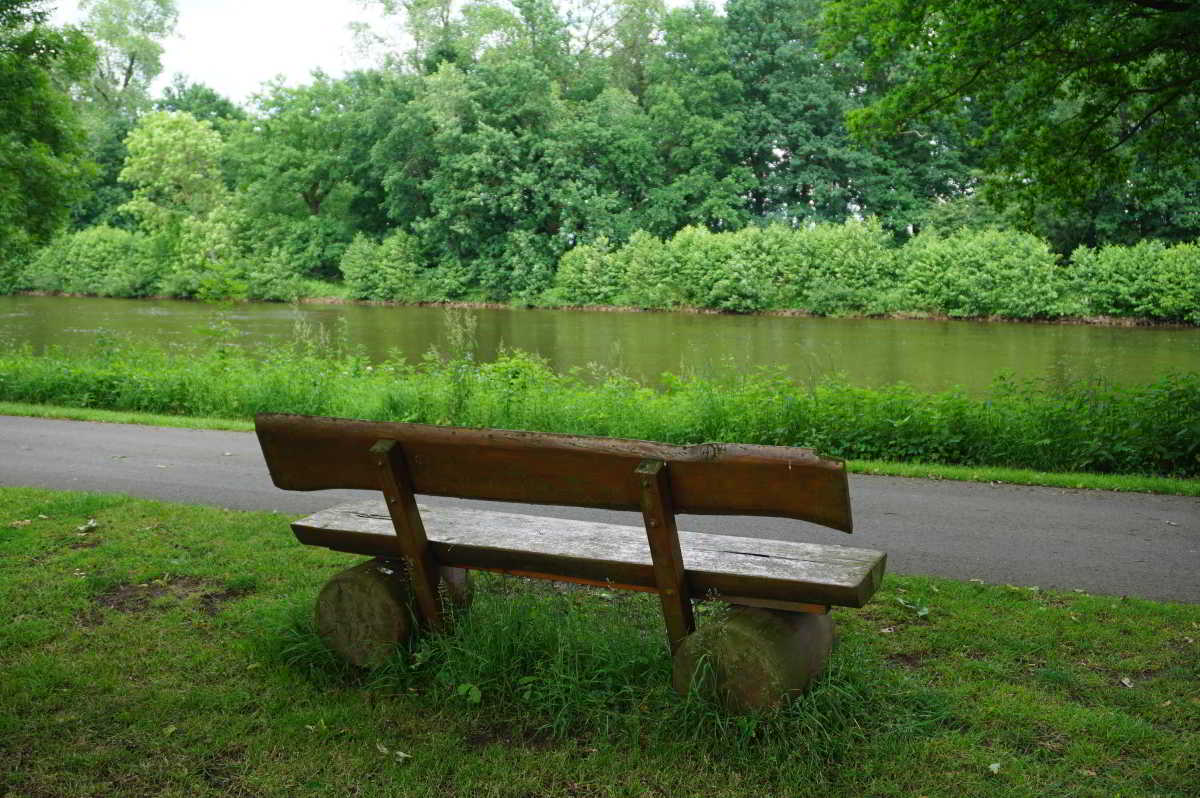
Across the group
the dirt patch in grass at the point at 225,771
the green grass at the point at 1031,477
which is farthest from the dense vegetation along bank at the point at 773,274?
the dirt patch in grass at the point at 225,771

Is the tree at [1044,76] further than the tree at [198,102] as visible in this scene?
No

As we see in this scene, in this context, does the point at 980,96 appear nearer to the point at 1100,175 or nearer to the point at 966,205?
the point at 1100,175

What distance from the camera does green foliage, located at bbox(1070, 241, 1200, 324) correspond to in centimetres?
3222

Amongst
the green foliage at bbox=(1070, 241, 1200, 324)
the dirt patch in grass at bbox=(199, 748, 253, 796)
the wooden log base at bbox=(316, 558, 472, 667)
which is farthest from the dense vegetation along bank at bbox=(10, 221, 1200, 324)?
the dirt patch in grass at bbox=(199, 748, 253, 796)

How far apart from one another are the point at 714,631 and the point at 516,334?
27929mm

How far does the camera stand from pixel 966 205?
41.6m

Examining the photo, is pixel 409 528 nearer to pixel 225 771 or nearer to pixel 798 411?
pixel 225 771

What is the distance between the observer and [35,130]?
1908 centimetres

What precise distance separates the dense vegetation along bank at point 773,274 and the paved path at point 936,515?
1906 cm

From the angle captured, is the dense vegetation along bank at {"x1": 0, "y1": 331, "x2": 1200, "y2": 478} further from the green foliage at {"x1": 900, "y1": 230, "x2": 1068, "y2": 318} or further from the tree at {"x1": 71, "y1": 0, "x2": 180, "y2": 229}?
the tree at {"x1": 71, "y1": 0, "x2": 180, "y2": 229}

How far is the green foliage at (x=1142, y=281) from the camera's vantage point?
32.2 metres

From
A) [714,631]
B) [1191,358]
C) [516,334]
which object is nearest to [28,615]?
[714,631]

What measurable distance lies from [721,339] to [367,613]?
24439 millimetres

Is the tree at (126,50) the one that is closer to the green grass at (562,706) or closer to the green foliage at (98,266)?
the green foliage at (98,266)
